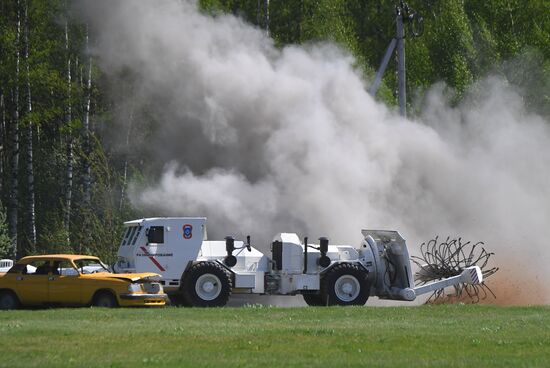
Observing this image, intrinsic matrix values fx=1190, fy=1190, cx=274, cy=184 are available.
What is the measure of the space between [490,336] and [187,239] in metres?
12.3

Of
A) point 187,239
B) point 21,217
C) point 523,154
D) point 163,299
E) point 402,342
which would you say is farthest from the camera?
point 21,217

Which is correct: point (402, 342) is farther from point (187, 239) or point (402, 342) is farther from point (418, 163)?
point (418, 163)

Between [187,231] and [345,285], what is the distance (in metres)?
4.49

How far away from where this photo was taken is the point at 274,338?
821 inches

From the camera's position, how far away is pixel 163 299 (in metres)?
29.7

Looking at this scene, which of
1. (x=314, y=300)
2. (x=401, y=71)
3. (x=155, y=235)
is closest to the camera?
(x=155, y=235)

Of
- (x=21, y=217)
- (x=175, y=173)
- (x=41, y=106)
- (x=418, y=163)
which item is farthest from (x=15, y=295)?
(x=21, y=217)

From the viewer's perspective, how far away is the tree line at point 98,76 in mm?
45281

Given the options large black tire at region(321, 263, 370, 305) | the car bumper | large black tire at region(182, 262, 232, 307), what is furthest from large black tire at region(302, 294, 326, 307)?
the car bumper

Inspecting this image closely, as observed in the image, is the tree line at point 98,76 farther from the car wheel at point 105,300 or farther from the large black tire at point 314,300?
the car wheel at point 105,300

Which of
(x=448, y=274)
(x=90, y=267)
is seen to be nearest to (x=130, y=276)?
(x=90, y=267)

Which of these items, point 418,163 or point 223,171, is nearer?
point 223,171

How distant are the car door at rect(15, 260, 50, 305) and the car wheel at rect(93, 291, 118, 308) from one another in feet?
4.21

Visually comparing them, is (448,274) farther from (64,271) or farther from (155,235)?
(64,271)
